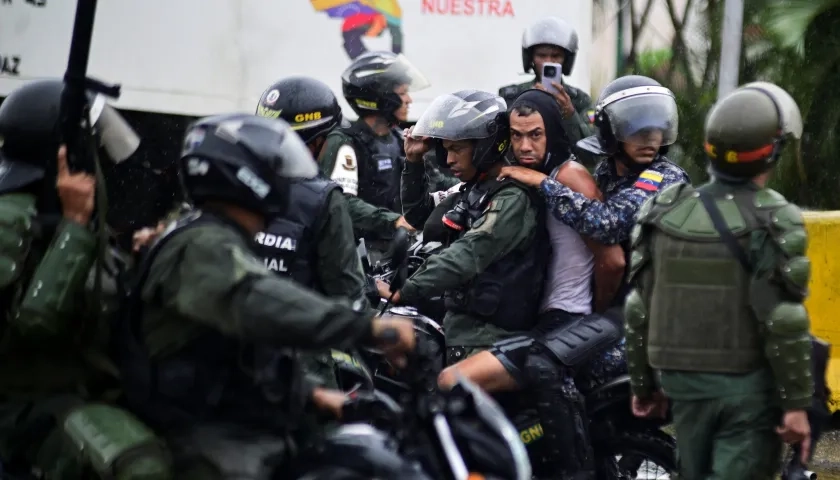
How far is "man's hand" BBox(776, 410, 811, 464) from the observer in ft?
15.1

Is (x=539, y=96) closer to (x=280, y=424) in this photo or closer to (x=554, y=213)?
(x=554, y=213)

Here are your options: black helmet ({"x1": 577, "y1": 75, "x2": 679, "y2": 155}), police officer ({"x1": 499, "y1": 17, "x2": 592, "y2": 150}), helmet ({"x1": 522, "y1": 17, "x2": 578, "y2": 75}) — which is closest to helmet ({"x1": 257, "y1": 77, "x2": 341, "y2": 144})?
black helmet ({"x1": 577, "y1": 75, "x2": 679, "y2": 155})

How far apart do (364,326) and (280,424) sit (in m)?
0.44

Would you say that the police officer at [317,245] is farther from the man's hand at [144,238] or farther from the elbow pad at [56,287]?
the elbow pad at [56,287]

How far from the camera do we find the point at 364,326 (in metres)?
3.58

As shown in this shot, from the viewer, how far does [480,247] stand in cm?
580

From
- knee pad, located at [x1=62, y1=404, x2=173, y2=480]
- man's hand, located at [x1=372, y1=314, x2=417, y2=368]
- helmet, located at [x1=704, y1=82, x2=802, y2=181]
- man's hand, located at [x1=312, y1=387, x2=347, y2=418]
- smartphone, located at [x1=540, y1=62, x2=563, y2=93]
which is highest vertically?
helmet, located at [x1=704, y1=82, x2=802, y2=181]

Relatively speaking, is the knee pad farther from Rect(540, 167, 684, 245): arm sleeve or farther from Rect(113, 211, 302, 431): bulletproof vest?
Rect(540, 167, 684, 245): arm sleeve

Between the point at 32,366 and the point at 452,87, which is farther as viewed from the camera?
the point at 452,87

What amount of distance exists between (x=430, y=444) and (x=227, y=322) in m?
0.64

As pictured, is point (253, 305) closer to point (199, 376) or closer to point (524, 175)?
point (199, 376)

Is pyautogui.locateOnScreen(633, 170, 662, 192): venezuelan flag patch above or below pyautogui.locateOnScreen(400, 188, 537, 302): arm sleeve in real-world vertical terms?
above

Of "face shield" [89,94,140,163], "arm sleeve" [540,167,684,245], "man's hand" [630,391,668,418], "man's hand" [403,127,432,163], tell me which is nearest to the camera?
"face shield" [89,94,140,163]

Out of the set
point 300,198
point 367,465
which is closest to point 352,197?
point 300,198
